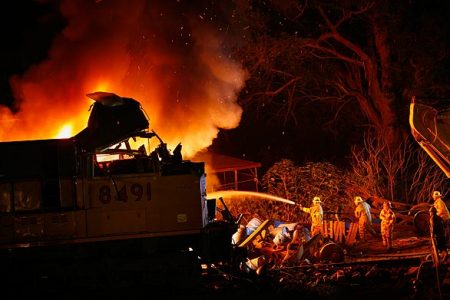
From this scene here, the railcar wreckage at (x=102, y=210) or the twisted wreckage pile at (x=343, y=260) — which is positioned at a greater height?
the railcar wreckage at (x=102, y=210)


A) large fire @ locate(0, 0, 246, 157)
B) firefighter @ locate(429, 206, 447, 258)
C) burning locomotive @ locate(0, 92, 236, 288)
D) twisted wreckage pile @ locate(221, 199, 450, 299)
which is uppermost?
large fire @ locate(0, 0, 246, 157)

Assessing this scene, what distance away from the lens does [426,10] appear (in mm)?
22969

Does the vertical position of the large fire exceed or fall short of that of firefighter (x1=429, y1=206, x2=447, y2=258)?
it exceeds it

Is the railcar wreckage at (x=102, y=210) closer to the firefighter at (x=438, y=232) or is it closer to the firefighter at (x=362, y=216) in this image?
the firefighter at (x=438, y=232)

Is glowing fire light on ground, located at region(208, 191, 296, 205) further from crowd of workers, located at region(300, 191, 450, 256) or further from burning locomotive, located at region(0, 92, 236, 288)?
burning locomotive, located at region(0, 92, 236, 288)

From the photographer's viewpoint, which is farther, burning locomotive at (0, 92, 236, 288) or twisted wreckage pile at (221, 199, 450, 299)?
twisted wreckage pile at (221, 199, 450, 299)

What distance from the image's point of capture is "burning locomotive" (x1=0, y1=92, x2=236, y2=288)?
1097 cm

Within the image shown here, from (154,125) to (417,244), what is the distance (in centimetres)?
834

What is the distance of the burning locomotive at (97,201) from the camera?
432 inches

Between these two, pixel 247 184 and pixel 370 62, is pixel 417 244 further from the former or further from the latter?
pixel 247 184

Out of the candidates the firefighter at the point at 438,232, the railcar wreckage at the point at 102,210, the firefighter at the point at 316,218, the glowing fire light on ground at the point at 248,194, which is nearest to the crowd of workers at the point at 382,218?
the firefighter at the point at 316,218

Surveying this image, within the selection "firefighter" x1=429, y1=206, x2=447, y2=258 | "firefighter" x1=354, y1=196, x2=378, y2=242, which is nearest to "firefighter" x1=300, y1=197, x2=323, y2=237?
"firefighter" x1=354, y1=196, x2=378, y2=242

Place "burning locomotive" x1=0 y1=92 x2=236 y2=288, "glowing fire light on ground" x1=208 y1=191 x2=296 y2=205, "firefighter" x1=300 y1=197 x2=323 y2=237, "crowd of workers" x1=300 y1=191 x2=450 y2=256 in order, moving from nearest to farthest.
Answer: "burning locomotive" x1=0 y1=92 x2=236 y2=288, "crowd of workers" x1=300 y1=191 x2=450 y2=256, "firefighter" x1=300 y1=197 x2=323 y2=237, "glowing fire light on ground" x1=208 y1=191 x2=296 y2=205

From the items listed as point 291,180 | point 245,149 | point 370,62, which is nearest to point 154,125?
point 291,180
